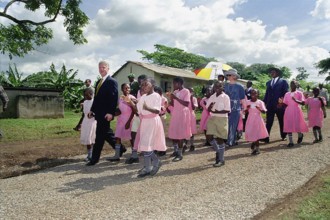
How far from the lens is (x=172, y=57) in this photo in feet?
152

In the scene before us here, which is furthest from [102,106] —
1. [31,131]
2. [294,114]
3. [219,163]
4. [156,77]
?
[156,77]

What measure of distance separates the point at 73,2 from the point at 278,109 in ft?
43.2

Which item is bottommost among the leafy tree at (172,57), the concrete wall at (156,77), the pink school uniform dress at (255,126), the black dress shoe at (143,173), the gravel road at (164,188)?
the gravel road at (164,188)

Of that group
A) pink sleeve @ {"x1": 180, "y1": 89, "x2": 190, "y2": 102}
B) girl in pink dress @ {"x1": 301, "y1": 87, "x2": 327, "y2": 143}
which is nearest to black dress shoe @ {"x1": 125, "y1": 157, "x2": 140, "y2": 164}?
pink sleeve @ {"x1": 180, "y1": 89, "x2": 190, "y2": 102}

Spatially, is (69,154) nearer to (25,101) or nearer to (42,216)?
(42,216)

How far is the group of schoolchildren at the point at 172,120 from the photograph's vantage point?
470 centimetres

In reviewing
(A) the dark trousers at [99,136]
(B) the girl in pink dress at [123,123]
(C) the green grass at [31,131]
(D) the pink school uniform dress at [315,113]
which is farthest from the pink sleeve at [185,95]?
(C) the green grass at [31,131]

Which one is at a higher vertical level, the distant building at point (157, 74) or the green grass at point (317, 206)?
the distant building at point (157, 74)

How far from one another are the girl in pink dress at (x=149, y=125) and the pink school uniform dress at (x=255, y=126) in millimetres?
2956

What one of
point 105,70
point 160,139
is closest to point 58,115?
point 105,70

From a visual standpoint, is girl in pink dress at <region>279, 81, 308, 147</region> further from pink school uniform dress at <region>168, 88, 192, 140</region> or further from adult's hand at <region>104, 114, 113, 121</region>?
adult's hand at <region>104, 114, 113, 121</region>

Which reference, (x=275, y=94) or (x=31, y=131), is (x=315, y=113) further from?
(x=31, y=131)

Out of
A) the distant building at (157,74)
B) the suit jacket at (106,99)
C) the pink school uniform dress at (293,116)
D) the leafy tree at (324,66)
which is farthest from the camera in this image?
the leafy tree at (324,66)

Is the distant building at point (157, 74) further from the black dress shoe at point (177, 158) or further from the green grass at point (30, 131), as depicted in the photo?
the black dress shoe at point (177, 158)
